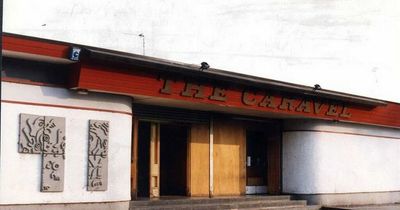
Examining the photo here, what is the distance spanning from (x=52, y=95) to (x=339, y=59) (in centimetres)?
1344

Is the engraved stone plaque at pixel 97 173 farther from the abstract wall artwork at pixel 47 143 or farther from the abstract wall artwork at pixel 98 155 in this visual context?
the abstract wall artwork at pixel 47 143

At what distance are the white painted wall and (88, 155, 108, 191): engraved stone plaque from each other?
16.8ft

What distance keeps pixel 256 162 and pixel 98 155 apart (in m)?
8.28

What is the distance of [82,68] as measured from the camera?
1377cm

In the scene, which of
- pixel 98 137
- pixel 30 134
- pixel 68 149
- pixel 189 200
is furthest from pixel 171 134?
pixel 30 134

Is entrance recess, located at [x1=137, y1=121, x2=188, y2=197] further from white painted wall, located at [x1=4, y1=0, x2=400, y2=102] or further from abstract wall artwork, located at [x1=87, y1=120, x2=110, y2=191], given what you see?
abstract wall artwork, located at [x1=87, y1=120, x2=110, y2=191]

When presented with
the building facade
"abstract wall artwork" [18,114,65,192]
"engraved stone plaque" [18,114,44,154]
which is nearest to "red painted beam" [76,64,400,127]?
the building facade

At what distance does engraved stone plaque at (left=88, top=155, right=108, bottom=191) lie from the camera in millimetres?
14398

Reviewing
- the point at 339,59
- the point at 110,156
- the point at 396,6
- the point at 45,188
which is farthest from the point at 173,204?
the point at 396,6

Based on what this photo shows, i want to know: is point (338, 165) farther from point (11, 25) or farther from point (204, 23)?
point (11, 25)

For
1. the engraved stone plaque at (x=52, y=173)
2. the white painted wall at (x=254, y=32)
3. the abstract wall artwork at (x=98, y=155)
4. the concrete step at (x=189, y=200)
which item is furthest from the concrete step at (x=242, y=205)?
the white painted wall at (x=254, y=32)

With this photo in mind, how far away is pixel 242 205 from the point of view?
1781 cm

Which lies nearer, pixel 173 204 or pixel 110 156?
pixel 110 156

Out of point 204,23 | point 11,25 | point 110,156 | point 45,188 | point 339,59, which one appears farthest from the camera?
point 339,59
